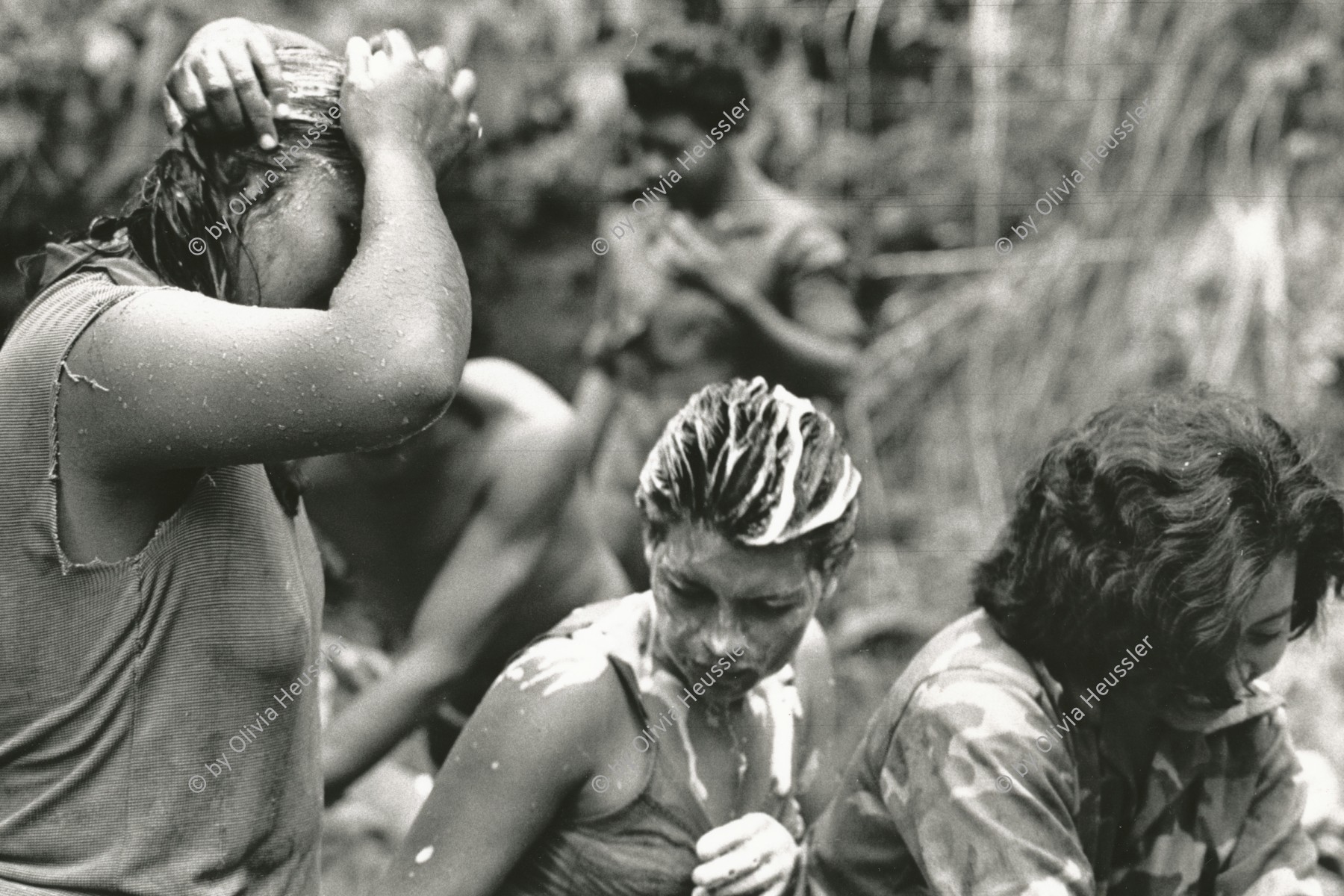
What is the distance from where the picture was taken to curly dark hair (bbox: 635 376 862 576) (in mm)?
2219

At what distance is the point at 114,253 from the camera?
1879mm

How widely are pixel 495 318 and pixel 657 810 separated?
4731 millimetres

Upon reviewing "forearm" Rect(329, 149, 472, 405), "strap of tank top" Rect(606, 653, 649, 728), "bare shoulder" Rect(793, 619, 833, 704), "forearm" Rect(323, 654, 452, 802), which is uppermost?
"forearm" Rect(329, 149, 472, 405)

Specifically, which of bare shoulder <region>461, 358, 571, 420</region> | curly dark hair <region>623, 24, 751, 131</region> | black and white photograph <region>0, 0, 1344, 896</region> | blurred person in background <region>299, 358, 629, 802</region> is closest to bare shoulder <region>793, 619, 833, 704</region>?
black and white photograph <region>0, 0, 1344, 896</region>

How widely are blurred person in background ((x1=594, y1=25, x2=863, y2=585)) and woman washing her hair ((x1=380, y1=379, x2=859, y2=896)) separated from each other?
2.39 metres

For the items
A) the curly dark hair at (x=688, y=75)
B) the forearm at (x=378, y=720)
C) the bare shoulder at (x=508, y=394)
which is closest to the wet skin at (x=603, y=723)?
the forearm at (x=378, y=720)

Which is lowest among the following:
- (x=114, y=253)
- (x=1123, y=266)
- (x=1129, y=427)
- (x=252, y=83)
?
(x=1123, y=266)

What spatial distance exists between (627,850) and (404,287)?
928 mm

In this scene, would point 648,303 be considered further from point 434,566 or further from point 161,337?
point 161,337

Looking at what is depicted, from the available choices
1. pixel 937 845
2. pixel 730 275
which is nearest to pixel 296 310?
pixel 937 845

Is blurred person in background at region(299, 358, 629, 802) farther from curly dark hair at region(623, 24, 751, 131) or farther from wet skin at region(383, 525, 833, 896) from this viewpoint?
curly dark hair at region(623, 24, 751, 131)

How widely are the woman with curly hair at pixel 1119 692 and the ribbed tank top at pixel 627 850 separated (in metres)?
0.22

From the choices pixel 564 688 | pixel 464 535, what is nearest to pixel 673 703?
pixel 564 688

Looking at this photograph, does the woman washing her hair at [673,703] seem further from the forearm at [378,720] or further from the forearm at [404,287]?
the forearm at [378,720]
